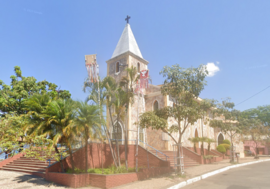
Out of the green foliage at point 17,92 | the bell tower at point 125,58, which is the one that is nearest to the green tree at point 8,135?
the green foliage at point 17,92

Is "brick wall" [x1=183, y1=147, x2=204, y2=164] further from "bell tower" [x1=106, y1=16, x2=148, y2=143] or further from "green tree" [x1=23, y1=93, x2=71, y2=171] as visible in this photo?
"green tree" [x1=23, y1=93, x2=71, y2=171]

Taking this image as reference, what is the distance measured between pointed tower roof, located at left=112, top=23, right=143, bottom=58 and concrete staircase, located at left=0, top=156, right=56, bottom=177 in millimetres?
13600

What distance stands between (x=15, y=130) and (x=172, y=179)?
8970mm

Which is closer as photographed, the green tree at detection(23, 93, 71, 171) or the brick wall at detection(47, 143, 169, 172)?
the green tree at detection(23, 93, 71, 171)

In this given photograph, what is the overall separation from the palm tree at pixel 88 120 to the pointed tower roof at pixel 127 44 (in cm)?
1235

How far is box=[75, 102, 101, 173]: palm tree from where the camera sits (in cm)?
1138

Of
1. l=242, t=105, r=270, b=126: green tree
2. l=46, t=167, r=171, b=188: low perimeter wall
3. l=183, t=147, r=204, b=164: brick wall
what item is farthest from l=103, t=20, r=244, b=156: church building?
l=242, t=105, r=270, b=126: green tree

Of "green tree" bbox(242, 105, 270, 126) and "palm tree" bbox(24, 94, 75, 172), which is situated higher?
"green tree" bbox(242, 105, 270, 126)

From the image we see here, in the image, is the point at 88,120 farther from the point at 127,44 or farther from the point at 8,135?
the point at 127,44

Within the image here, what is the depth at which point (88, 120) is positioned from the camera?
11.5 m

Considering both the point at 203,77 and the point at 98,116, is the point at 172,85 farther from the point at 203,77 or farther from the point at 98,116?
the point at 98,116

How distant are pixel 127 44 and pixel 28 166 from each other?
15303 mm

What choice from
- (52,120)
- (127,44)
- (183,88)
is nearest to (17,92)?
(52,120)

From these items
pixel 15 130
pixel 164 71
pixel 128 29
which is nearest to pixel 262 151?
pixel 128 29
